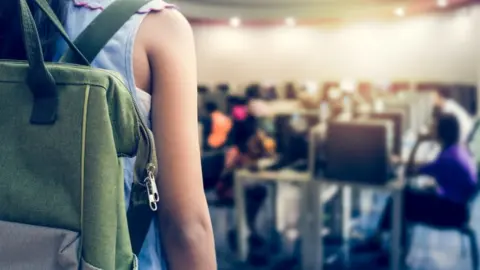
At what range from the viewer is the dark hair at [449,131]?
3.96 meters

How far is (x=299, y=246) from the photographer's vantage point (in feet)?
15.7

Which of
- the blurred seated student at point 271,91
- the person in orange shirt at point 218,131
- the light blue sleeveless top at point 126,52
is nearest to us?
the light blue sleeveless top at point 126,52

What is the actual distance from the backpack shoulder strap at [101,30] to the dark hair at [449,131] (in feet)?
11.7

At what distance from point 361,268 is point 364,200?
226 centimetres

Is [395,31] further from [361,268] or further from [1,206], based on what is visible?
[1,206]

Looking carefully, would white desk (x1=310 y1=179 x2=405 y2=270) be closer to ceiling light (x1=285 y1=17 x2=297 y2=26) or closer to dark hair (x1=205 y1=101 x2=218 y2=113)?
dark hair (x1=205 y1=101 x2=218 y2=113)

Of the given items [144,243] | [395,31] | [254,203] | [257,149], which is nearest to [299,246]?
[254,203]

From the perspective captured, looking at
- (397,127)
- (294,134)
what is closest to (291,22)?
(294,134)

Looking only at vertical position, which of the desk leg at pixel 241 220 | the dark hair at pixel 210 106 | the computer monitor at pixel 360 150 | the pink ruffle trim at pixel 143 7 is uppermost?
the pink ruffle trim at pixel 143 7

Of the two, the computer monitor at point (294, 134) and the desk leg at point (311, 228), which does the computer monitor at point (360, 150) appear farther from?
the computer monitor at point (294, 134)

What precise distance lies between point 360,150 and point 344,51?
10212 mm

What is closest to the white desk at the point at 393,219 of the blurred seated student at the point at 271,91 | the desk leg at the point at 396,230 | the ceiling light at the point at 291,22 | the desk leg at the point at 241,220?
the desk leg at the point at 396,230

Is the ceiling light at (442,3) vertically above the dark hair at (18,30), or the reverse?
the ceiling light at (442,3)

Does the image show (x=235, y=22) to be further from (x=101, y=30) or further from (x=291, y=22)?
(x=101, y=30)
